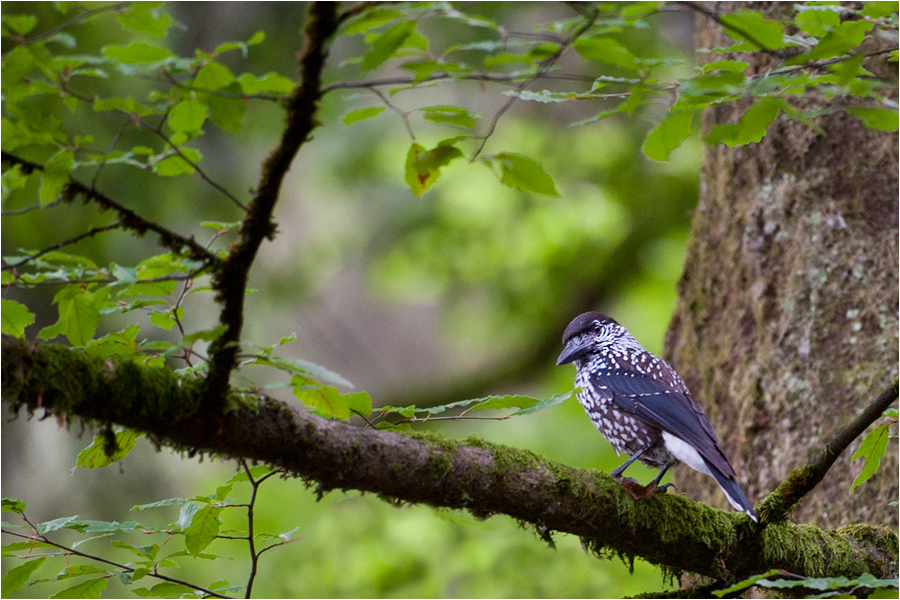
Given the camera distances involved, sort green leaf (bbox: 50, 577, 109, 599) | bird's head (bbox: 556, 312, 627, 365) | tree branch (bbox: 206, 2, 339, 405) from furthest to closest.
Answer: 1. bird's head (bbox: 556, 312, 627, 365)
2. green leaf (bbox: 50, 577, 109, 599)
3. tree branch (bbox: 206, 2, 339, 405)

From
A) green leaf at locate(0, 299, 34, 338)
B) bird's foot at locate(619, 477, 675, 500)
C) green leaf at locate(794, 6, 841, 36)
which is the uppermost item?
green leaf at locate(794, 6, 841, 36)

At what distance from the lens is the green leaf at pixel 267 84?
1.60 meters

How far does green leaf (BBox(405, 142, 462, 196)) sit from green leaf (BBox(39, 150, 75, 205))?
719 millimetres

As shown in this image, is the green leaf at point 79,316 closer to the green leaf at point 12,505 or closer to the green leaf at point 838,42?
the green leaf at point 12,505

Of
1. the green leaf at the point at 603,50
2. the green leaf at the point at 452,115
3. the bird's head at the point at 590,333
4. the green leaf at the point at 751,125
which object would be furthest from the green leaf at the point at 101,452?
the bird's head at the point at 590,333

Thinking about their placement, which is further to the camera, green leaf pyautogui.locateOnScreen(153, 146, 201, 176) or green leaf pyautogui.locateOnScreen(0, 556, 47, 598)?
green leaf pyautogui.locateOnScreen(0, 556, 47, 598)

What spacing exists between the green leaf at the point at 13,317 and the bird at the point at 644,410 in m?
2.02

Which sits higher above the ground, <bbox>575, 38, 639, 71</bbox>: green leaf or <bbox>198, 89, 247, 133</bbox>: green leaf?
<bbox>198, 89, 247, 133</bbox>: green leaf

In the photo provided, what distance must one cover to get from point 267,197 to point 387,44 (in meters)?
0.44

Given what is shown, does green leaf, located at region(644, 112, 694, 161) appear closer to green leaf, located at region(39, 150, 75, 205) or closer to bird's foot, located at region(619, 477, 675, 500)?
bird's foot, located at region(619, 477, 675, 500)

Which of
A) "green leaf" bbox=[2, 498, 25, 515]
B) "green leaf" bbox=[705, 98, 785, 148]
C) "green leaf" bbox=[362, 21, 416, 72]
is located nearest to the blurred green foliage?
"green leaf" bbox=[2, 498, 25, 515]

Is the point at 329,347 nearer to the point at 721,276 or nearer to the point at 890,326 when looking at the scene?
the point at 721,276


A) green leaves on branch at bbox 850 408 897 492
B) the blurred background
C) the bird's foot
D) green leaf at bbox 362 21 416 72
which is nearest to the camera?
green leaf at bbox 362 21 416 72

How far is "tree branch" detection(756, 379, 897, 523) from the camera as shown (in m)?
2.33
